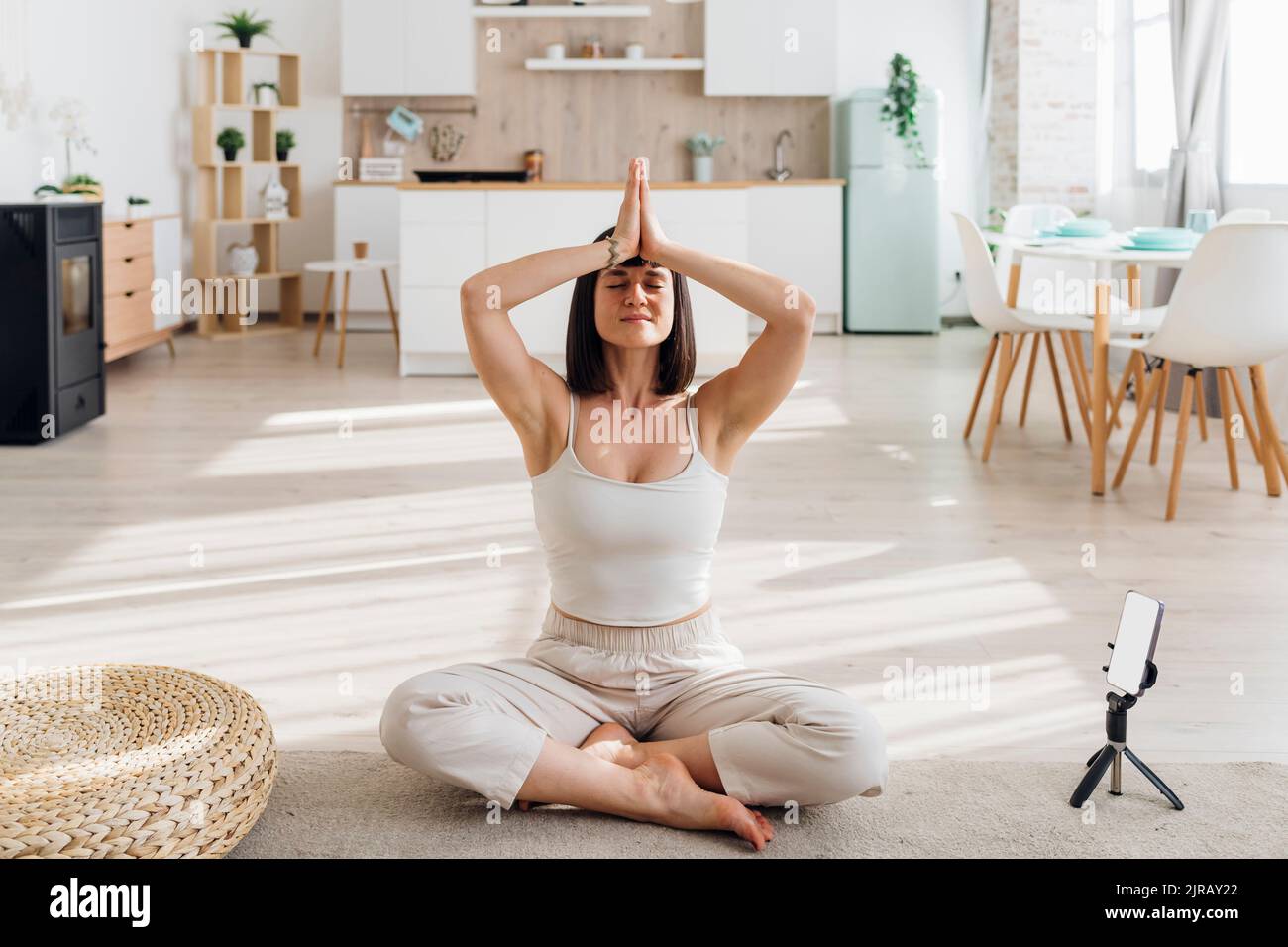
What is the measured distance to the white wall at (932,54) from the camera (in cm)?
912

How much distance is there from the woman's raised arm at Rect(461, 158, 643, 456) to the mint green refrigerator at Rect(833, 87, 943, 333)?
22.7 feet

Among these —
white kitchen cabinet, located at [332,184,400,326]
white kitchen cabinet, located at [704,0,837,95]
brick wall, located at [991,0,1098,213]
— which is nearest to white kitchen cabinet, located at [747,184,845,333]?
white kitchen cabinet, located at [704,0,837,95]

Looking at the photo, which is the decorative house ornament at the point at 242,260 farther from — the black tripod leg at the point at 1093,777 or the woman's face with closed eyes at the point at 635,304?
the black tripod leg at the point at 1093,777

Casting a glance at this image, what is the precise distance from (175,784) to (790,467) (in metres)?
3.24

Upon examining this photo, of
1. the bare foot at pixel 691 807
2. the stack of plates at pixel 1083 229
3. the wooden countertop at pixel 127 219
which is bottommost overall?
the bare foot at pixel 691 807

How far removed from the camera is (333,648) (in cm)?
287

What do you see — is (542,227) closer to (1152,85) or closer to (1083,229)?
(1083,229)

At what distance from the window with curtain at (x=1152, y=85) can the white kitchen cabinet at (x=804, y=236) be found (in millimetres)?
2014

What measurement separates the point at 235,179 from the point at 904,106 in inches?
168

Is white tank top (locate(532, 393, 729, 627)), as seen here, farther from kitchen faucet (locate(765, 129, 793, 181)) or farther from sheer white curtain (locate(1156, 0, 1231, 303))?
kitchen faucet (locate(765, 129, 793, 181))

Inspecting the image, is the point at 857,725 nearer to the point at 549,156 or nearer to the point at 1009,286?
the point at 1009,286

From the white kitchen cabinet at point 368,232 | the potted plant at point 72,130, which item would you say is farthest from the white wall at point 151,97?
the white kitchen cabinet at point 368,232

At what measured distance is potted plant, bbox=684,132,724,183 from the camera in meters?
9.12

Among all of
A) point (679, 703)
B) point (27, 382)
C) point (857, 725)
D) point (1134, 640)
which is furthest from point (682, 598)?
point (27, 382)
